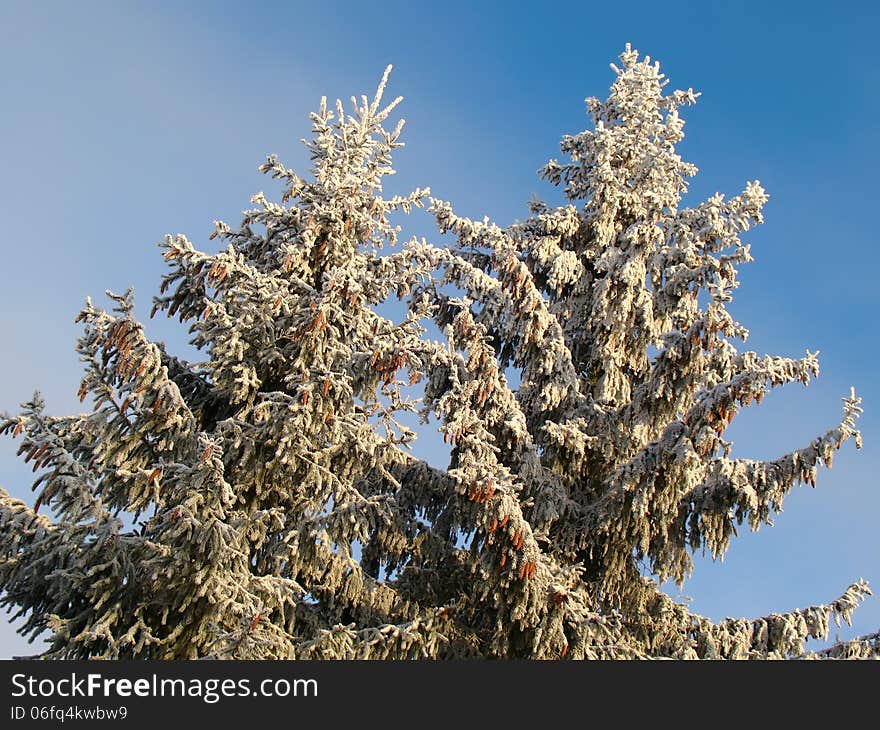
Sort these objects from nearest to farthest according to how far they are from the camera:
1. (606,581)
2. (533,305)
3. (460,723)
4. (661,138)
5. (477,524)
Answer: (460,723) < (477,524) < (606,581) < (533,305) < (661,138)

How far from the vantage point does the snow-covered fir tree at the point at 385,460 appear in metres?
9.76

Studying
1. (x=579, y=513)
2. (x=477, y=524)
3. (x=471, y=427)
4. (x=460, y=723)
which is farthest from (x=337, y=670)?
(x=579, y=513)

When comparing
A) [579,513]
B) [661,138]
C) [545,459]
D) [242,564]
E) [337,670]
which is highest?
[661,138]

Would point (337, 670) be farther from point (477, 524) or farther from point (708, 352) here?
point (708, 352)

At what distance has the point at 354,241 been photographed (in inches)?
517

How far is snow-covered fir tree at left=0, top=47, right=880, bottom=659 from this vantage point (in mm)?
9758

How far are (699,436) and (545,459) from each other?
3.33m

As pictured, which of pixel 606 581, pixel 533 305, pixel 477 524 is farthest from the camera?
pixel 533 305

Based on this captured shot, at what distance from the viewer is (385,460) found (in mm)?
12352

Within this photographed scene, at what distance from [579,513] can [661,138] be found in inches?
313

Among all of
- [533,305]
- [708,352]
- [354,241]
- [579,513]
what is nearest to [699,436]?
[708,352]

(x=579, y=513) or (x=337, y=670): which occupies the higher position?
(x=579, y=513)

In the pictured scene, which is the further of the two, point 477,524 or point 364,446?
point 364,446

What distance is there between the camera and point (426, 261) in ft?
44.0
